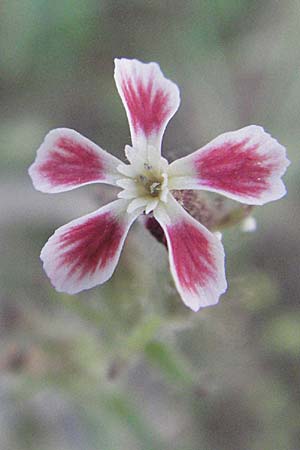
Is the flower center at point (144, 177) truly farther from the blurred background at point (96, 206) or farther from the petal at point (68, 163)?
the blurred background at point (96, 206)

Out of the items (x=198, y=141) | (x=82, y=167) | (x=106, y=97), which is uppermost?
(x=82, y=167)

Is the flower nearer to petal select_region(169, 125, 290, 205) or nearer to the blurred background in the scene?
petal select_region(169, 125, 290, 205)

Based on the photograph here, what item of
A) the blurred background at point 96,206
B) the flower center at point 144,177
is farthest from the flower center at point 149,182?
the blurred background at point 96,206

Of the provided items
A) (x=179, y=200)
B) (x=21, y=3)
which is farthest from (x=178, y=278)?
(x=21, y=3)

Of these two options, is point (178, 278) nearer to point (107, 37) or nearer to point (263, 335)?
point (263, 335)

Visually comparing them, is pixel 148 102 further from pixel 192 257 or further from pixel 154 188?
pixel 192 257
